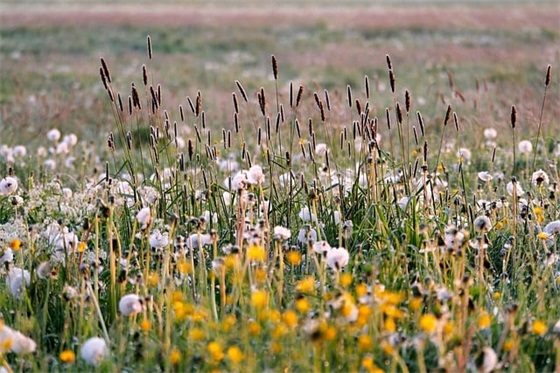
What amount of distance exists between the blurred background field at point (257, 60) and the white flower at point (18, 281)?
3.67 m

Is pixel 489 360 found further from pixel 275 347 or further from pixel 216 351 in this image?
pixel 216 351

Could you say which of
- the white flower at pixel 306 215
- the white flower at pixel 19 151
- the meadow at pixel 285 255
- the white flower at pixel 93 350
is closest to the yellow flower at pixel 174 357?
the meadow at pixel 285 255

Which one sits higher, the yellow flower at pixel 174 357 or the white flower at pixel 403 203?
the white flower at pixel 403 203

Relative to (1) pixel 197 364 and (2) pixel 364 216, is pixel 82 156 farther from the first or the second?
(1) pixel 197 364

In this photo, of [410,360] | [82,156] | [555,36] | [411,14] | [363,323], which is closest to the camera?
[363,323]

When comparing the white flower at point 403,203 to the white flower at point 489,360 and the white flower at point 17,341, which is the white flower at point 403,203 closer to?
the white flower at point 489,360

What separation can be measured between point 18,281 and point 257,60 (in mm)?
17314

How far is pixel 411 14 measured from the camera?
38219 millimetres

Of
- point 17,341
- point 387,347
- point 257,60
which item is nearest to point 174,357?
point 17,341

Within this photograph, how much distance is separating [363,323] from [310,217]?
1.77 m

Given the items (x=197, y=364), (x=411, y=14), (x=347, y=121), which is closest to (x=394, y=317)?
(x=197, y=364)

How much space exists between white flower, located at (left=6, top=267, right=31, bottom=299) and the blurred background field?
367cm

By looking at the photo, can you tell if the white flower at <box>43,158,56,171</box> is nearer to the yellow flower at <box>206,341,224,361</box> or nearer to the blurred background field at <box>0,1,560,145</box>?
the blurred background field at <box>0,1,560,145</box>

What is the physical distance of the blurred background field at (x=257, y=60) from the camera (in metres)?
11.6
